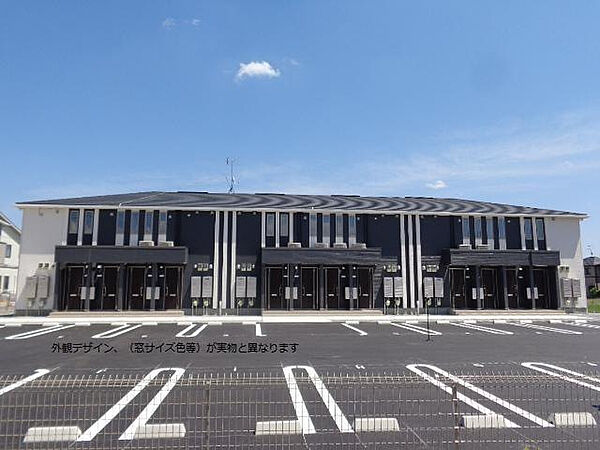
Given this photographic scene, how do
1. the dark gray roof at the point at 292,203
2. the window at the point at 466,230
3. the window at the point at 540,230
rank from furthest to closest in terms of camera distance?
1. the window at the point at 540,230
2. the window at the point at 466,230
3. the dark gray roof at the point at 292,203

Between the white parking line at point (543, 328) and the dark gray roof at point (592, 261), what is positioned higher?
the dark gray roof at point (592, 261)

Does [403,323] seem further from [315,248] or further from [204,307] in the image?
[204,307]

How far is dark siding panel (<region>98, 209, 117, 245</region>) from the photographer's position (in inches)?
938

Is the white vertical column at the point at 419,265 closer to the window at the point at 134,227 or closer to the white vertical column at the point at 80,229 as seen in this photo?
the window at the point at 134,227

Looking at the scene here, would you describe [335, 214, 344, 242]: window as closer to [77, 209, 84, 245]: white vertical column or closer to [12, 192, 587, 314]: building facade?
[12, 192, 587, 314]: building facade

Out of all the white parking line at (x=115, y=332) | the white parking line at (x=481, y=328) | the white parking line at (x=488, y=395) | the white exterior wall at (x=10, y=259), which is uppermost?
the white exterior wall at (x=10, y=259)

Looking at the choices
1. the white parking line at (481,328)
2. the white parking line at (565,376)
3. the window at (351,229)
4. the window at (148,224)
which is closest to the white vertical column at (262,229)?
the window at (351,229)

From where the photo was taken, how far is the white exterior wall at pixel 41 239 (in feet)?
74.9

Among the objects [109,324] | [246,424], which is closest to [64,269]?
[109,324]

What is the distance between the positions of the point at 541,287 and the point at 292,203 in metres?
15.0

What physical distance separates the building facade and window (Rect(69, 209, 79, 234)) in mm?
70

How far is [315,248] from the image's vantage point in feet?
78.9

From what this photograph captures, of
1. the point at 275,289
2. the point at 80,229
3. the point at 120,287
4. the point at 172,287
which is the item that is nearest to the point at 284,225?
the point at 275,289

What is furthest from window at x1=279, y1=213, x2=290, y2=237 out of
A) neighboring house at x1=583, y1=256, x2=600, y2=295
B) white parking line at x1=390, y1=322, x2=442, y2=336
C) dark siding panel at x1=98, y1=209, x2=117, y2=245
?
neighboring house at x1=583, y1=256, x2=600, y2=295
